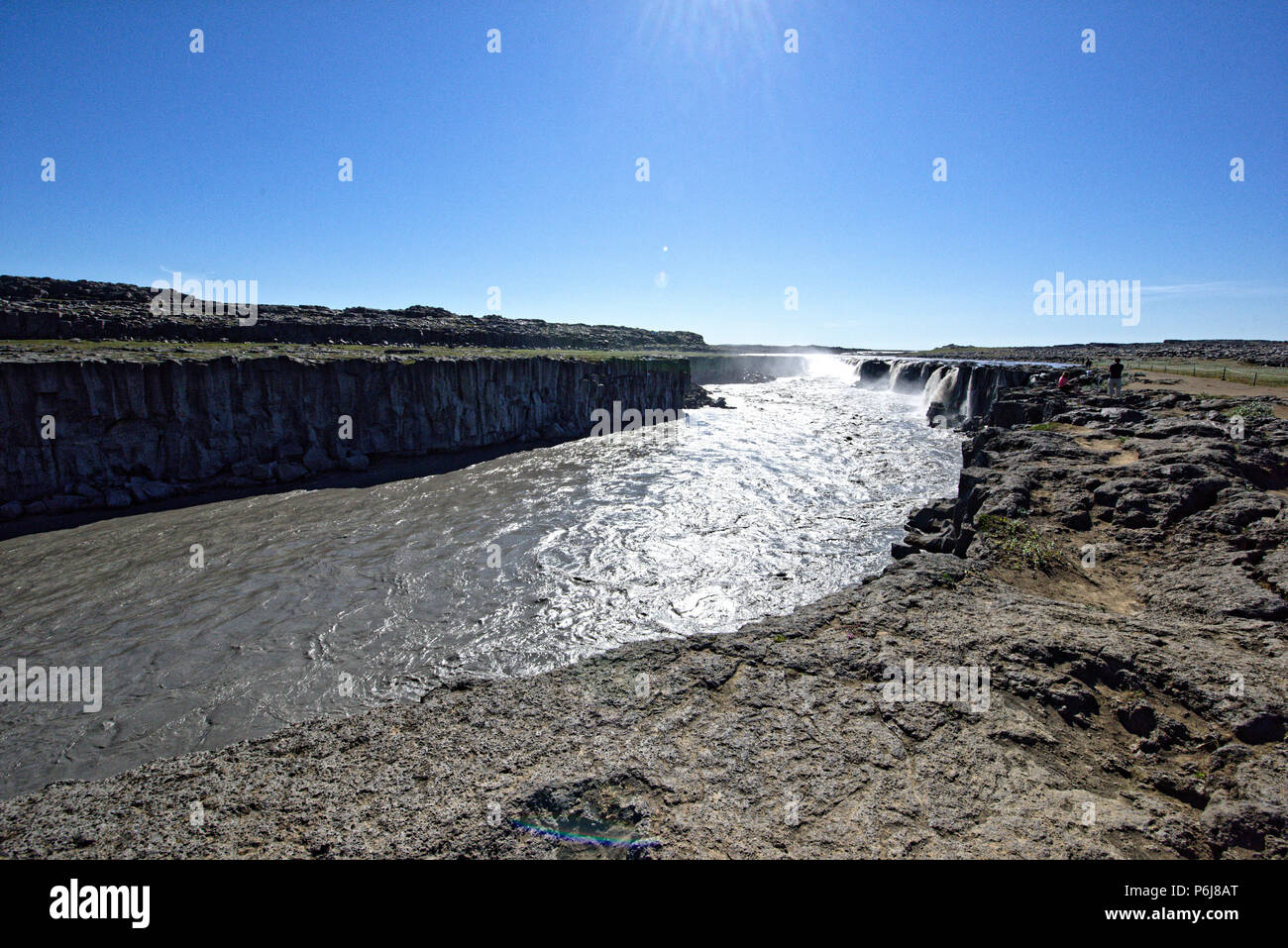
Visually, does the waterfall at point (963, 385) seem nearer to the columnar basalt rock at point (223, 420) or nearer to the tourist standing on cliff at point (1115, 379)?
the tourist standing on cliff at point (1115, 379)

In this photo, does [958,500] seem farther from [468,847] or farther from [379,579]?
[379,579]

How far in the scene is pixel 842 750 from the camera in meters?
6.04

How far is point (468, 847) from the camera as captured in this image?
4.87 metres

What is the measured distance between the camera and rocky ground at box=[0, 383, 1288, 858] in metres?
4.88

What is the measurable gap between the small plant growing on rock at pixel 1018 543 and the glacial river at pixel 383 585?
4084mm

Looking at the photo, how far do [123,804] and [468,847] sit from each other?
170 inches

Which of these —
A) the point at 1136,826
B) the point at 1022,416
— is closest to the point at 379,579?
the point at 1136,826

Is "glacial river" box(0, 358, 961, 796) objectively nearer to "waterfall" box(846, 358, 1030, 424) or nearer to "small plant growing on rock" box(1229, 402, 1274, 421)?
"small plant growing on rock" box(1229, 402, 1274, 421)

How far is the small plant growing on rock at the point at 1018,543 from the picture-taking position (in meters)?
10.1

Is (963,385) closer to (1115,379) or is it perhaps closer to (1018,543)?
(1115,379)

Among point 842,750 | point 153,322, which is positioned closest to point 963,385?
point 842,750

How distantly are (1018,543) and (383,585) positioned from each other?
49.6ft

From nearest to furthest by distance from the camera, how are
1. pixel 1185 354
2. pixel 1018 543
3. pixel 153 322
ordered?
1. pixel 1018 543
2. pixel 153 322
3. pixel 1185 354

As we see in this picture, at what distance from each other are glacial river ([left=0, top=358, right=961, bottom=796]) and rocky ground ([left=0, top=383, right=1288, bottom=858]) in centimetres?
319
